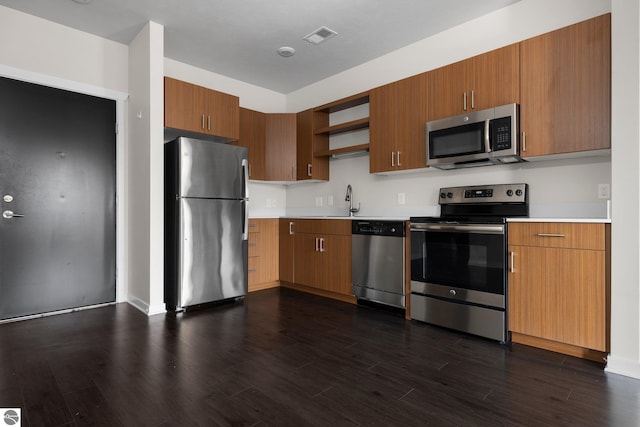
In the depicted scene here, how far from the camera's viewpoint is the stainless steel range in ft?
8.45

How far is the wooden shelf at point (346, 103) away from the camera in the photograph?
387cm

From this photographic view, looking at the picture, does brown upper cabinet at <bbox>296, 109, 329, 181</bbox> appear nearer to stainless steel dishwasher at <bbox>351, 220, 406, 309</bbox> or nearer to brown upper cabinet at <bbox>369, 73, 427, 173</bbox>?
brown upper cabinet at <bbox>369, 73, 427, 173</bbox>

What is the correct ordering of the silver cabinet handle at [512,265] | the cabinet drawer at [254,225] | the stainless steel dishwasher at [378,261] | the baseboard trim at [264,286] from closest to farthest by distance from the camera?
the silver cabinet handle at [512,265] < the stainless steel dishwasher at [378,261] < the cabinet drawer at [254,225] < the baseboard trim at [264,286]

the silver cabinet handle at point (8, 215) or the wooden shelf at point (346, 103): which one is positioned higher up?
the wooden shelf at point (346, 103)

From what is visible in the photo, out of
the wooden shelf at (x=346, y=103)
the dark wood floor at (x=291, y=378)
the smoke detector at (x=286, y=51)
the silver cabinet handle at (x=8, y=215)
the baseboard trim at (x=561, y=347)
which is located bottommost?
the dark wood floor at (x=291, y=378)

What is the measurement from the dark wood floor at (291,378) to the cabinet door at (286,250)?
1307 mm

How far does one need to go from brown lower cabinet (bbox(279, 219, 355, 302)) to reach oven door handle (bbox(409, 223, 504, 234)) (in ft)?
2.79

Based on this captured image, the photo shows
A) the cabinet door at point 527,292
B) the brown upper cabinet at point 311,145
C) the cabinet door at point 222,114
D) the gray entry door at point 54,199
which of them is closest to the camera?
the cabinet door at point 527,292

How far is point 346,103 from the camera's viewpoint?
4.09m

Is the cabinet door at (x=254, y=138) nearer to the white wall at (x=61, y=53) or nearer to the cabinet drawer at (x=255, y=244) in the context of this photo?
the cabinet drawer at (x=255, y=244)

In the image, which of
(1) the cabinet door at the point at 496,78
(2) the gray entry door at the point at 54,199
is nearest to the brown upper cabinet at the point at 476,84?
(1) the cabinet door at the point at 496,78

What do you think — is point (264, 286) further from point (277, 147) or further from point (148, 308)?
point (277, 147)

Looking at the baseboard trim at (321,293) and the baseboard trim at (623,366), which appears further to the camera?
the baseboard trim at (321,293)

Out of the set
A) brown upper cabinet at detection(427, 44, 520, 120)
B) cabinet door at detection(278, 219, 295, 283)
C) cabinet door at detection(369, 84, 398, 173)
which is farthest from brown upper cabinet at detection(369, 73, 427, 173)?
cabinet door at detection(278, 219, 295, 283)
